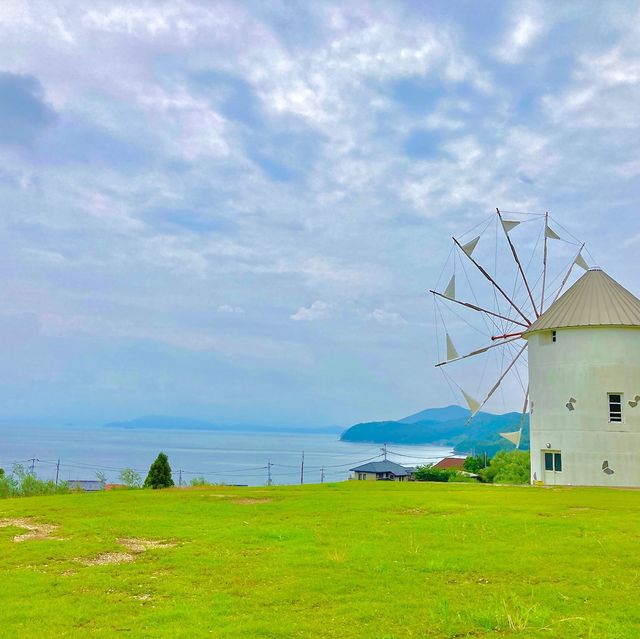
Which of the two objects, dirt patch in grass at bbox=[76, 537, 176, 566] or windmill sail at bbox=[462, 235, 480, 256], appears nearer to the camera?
dirt patch in grass at bbox=[76, 537, 176, 566]

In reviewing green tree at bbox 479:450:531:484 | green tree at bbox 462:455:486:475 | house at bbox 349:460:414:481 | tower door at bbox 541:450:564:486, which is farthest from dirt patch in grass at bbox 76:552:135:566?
green tree at bbox 462:455:486:475

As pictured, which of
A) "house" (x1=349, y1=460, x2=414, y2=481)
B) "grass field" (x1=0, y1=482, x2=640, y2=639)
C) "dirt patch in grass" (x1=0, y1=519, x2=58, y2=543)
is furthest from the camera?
"house" (x1=349, y1=460, x2=414, y2=481)

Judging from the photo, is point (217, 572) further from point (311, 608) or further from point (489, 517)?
point (489, 517)

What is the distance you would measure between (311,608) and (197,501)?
16.2 metres

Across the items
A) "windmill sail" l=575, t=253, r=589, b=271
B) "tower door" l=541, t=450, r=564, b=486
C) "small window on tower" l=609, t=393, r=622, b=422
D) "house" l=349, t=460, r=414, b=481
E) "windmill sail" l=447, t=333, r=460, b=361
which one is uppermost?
"windmill sail" l=575, t=253, r=589, b=271

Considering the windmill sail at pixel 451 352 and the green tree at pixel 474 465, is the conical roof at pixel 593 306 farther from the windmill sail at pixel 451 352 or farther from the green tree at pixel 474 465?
the green tree at pixel 474 465

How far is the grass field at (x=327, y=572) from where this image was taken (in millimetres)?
9164

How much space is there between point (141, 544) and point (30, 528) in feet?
16.9

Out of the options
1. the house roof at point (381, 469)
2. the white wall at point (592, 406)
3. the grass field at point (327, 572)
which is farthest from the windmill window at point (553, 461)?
the house roof at point (381, 469)

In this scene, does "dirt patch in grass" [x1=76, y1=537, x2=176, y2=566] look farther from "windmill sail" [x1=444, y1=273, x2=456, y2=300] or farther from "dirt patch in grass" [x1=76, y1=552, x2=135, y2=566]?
"windmill sail" [x1=444, y1=273, x2=456, y2=300]

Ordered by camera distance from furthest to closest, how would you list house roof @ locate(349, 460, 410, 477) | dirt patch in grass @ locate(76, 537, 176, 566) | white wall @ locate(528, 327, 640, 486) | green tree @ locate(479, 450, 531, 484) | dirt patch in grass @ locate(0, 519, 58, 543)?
house roof @ locate(349, 460, 410, 477)
green tree @ locate(479, 450, 531, 484)
white wall @ locate(528, 327, 640, 486)
dirt patch in grass @ locate(0, 519, 58, 543)
dirt patch in grass @ locate(76, 537, 176, 566)

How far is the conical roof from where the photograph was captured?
3544cm

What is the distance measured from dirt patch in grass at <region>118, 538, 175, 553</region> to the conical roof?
27759 millimetres

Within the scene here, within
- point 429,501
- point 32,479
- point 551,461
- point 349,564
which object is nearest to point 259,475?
point 32,479
